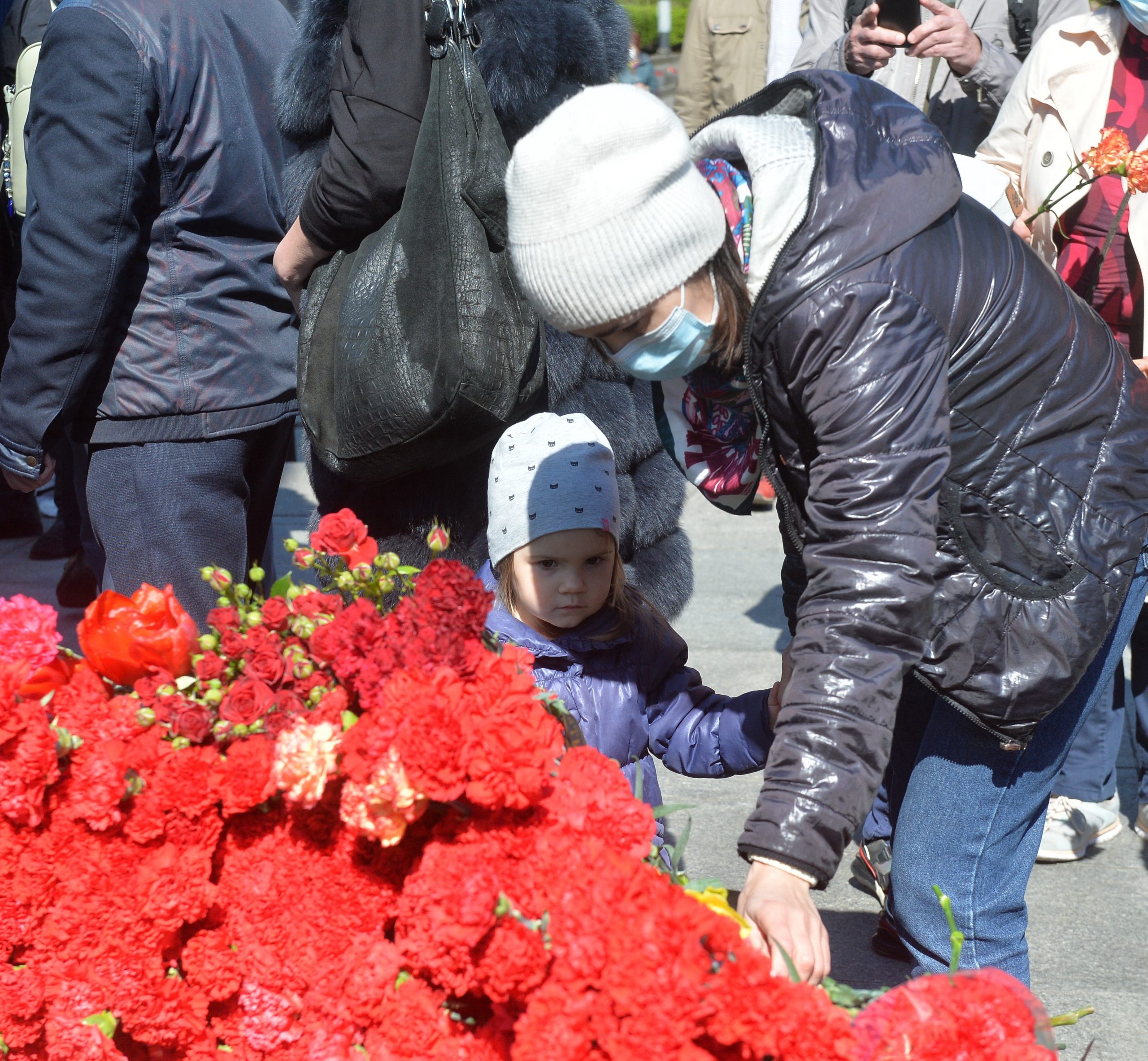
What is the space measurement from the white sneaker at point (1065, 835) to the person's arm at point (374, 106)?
2.07m

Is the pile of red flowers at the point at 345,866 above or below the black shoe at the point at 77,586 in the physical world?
above

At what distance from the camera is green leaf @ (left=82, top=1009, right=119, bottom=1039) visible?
4.50 ft

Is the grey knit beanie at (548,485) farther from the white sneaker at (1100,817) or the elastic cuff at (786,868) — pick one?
the white sneaker at (1100,817)

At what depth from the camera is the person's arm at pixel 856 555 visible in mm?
1354

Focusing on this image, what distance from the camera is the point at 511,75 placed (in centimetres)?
246

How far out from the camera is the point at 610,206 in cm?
142

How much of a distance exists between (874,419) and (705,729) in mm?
907

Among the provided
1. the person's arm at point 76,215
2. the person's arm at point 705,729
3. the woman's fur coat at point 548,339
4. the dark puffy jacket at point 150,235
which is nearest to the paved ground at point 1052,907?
the woman's fur coat at point 548,339

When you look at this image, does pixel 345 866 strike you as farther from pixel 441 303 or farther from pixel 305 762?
pixel 441 303

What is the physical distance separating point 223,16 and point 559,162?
56.7 inches

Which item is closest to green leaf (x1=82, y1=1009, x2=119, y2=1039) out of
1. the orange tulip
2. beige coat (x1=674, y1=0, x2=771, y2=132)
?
the orange tulip

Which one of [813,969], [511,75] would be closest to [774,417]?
[813,969]

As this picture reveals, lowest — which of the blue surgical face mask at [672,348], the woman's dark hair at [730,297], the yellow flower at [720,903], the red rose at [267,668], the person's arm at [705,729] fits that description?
the person's arm at [705,729]

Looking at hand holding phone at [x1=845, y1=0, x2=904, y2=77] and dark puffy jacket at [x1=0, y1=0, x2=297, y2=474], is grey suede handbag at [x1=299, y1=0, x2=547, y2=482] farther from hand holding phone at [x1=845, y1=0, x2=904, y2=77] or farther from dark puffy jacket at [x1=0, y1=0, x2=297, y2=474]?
hand holding phone at [x1=845, y1=0, x2=904, y2=77]
